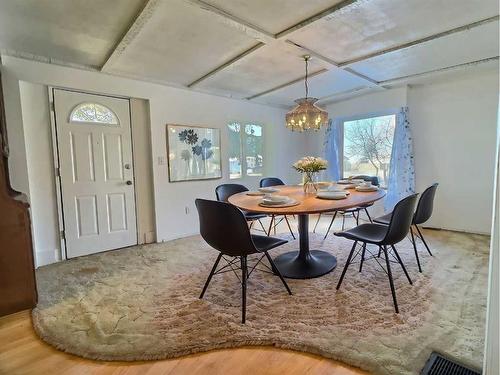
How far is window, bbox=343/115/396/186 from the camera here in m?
4.49

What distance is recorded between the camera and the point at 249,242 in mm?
1771

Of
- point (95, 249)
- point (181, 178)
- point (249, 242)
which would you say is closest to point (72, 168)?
point (95, 249)

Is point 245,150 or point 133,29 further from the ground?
point 133,29

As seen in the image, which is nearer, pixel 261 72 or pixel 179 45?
pixel 179 45

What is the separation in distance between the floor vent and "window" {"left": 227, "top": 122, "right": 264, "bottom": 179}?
11.5ft

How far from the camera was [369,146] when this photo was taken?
15.5 ft

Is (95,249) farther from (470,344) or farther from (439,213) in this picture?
(439,213)

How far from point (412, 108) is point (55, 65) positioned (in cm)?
466

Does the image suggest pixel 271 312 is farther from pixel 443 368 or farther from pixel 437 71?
pixel 437 71

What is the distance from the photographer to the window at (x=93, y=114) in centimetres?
303

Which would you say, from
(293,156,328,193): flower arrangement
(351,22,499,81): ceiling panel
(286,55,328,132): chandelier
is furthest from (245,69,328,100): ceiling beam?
(293,156,328,193): flower arrangement

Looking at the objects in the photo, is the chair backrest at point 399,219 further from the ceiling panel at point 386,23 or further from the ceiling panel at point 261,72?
the ceiling panel at point 261,72

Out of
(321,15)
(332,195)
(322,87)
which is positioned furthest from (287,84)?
(332,195)

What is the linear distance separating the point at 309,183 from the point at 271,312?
1289mm
